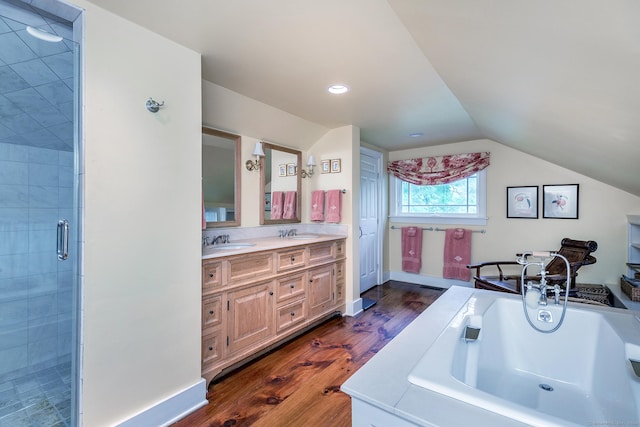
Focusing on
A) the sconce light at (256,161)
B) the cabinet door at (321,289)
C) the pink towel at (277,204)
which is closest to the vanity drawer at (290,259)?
the cabinet door at (321,289)

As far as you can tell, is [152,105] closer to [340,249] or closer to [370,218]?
[340,249]

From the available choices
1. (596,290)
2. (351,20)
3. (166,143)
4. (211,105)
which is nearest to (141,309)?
(166,143)

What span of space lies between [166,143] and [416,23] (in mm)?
1489

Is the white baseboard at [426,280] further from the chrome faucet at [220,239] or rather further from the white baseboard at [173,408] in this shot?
the white baseboard at [173,408]

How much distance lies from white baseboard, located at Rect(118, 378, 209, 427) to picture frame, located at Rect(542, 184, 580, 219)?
13.5 feet

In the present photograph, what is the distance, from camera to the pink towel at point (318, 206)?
11.5ft

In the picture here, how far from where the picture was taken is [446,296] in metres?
2.08

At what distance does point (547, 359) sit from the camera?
1804 mm

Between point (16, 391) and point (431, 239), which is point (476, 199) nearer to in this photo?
point (431, 239)

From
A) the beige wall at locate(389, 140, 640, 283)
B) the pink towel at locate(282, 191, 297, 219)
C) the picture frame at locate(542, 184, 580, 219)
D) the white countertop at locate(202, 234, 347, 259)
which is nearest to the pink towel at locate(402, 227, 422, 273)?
the beige wall at locate(389, 140, 640, 283)

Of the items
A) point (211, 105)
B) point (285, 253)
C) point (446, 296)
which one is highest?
point (211, 105)

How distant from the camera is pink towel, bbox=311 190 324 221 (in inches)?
138

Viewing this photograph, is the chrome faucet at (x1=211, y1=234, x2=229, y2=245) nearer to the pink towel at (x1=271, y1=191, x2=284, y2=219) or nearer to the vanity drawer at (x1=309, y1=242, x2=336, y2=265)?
the pink towel at (x1=271, y1=191, x2=284, y2=219)

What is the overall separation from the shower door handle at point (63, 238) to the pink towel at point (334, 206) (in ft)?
7.86
